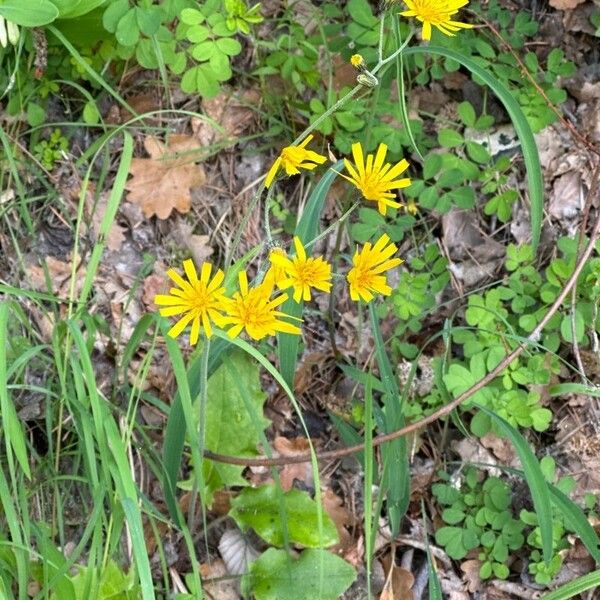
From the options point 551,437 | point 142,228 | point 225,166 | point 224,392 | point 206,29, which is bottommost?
point 551,437

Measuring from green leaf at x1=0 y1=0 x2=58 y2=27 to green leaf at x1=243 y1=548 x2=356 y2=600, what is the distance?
53.8 inches

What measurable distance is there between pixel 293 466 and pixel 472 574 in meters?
0.55

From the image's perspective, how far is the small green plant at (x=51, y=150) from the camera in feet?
7.20

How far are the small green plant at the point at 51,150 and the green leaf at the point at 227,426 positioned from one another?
2.65 ft

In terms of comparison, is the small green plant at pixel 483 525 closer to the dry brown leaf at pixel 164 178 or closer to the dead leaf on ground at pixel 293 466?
the dead leaf on ground at pixel 293 466

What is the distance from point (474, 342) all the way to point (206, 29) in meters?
1.05

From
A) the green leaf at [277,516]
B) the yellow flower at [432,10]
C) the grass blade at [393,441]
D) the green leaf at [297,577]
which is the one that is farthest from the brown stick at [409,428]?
the yellow flower at [432,10]

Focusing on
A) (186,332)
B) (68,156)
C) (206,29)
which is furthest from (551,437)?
(68,156)

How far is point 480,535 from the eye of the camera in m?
1.99

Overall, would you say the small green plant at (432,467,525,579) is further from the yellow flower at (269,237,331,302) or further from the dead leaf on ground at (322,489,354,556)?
the yellow flower at (269,237,331,302)

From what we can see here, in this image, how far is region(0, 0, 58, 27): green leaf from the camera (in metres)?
1.69

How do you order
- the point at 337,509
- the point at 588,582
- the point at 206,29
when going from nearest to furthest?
the point at 588,582, the point at 206,29, the point at 337,509

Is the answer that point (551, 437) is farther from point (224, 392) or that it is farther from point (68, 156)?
point (68, 156)

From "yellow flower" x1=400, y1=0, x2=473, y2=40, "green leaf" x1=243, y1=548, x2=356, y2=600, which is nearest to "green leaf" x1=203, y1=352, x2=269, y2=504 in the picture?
"green leaf" x1=243, y1=548, x2=356, y2=600
